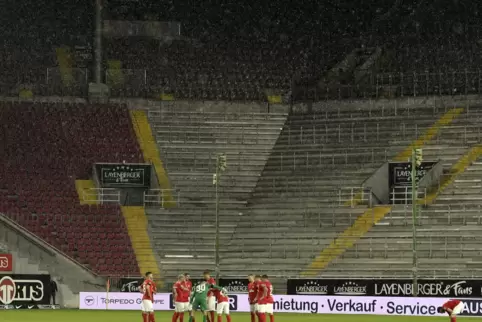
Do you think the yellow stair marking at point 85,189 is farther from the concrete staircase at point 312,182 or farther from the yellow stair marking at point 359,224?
the yellow stair marking at point 359,224

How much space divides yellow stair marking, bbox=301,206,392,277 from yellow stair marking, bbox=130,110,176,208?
9887 millimetres

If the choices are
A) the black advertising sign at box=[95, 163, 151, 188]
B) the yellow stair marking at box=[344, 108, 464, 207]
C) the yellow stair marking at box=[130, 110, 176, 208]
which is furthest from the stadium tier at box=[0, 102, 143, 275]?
the yellow stair marking at box=[344, 108, 464, 207]

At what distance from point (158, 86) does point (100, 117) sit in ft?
15.6

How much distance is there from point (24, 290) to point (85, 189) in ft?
34.4

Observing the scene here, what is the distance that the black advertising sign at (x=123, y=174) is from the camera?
68125 millimetres

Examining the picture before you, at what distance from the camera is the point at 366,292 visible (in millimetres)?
55812

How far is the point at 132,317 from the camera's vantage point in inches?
1934

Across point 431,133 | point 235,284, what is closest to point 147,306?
point 235,284

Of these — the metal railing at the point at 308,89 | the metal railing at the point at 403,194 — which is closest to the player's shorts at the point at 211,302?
the metal railing at the point at 403,194

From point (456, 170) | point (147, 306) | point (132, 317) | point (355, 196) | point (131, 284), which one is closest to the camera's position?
point (147, 306)

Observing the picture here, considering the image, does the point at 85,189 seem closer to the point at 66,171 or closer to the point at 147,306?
the point at 66,171

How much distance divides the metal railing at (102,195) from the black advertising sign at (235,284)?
1170 cm

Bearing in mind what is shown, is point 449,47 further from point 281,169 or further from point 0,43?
point 0,43

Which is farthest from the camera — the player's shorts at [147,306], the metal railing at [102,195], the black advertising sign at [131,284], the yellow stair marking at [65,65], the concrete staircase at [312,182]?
the yellow stair marking at [65,65]
